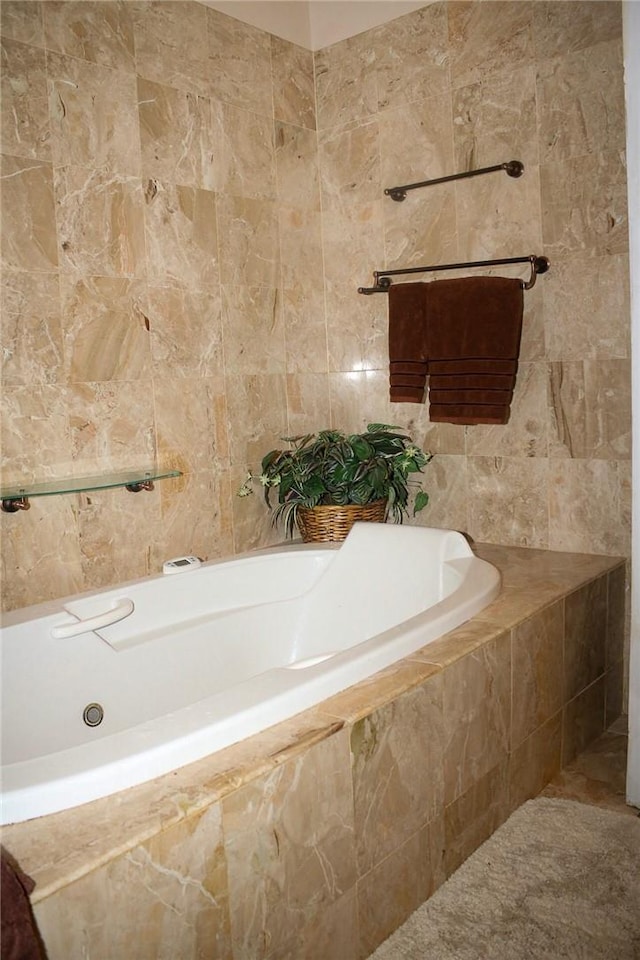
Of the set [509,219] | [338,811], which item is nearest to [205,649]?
[338,811]

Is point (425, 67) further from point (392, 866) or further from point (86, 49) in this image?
point (392, 866)

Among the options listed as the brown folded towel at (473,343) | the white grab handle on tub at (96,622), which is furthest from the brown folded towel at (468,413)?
the white grab handle on tub at (96,622)

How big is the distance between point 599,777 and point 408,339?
143cm

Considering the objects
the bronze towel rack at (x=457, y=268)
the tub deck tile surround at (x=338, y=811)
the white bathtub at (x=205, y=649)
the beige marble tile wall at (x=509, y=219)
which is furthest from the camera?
the bronze towel rack at (x=457, y=268)

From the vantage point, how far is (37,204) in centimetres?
215

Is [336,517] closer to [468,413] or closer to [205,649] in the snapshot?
[468,413]

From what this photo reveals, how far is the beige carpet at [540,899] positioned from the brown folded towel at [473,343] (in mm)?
1201

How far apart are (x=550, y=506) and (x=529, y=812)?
38.4 inches

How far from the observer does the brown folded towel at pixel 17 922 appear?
0.95 meters

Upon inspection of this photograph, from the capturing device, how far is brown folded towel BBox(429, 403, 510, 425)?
99.9 inches

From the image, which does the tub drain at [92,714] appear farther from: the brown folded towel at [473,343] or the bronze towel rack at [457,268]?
the bronze towel rack at [457,268]

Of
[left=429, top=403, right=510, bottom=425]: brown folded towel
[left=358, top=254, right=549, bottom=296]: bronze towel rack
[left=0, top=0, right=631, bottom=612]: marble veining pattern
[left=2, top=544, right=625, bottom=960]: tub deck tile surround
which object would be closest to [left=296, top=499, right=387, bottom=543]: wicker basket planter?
[left=0, top=0, right=631, bottom=612]: marble veining pattern

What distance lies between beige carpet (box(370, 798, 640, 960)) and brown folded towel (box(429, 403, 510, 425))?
1.15 metres

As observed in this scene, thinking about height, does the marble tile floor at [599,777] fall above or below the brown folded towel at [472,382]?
below
